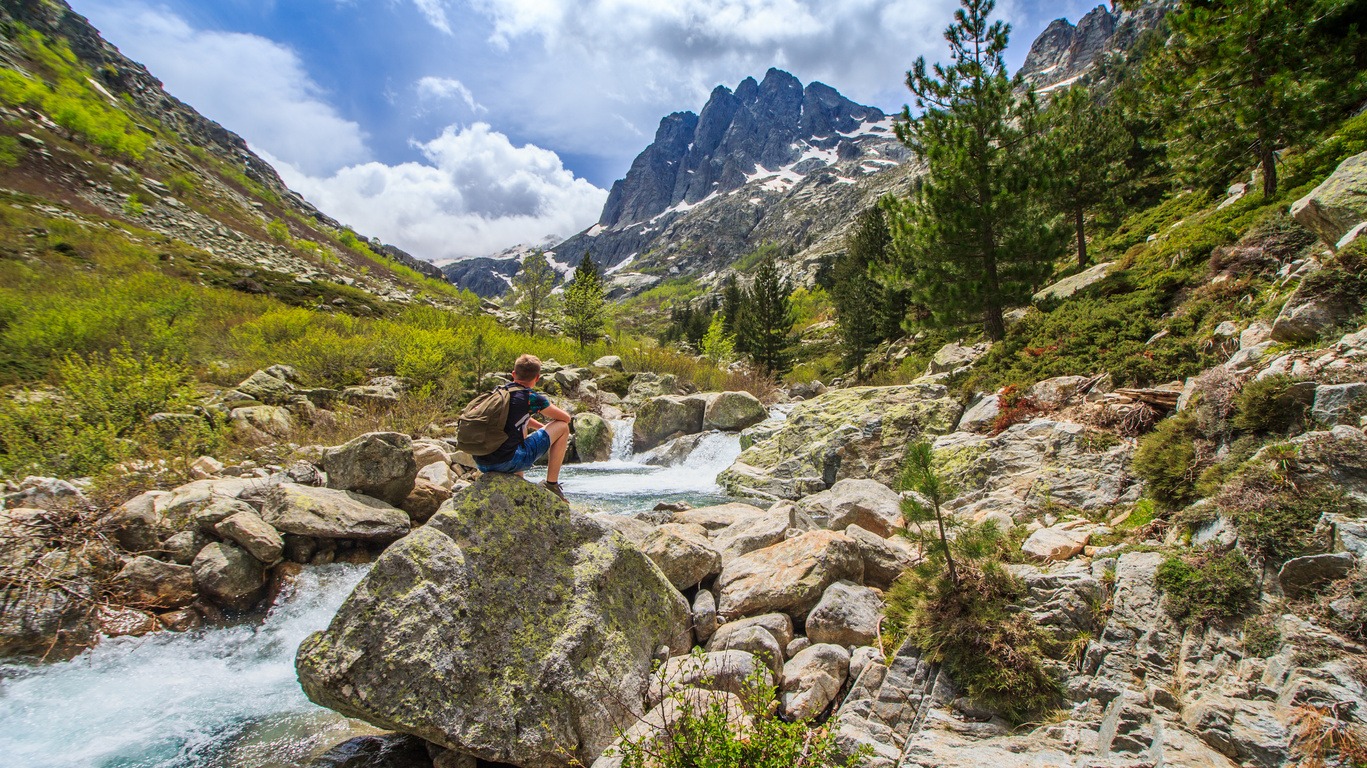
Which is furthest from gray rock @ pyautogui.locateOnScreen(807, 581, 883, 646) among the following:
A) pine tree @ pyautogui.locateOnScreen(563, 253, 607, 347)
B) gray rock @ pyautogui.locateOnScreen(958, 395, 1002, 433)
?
pine tree @ pyautogui.locateOnScreen(563, 253, 607, 347)

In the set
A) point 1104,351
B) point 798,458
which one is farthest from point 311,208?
point 1104,351

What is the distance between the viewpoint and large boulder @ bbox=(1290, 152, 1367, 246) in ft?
22.1

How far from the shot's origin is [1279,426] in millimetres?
4340

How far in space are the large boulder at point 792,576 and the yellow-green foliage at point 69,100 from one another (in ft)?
214

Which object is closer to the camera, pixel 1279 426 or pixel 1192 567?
pixel 1192 567

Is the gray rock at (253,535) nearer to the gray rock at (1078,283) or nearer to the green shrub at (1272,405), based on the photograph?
the green shrub at (1272,405)

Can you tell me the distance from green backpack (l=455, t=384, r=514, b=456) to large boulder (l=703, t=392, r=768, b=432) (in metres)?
17.2

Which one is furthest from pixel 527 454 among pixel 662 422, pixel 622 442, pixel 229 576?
pixel 622 442

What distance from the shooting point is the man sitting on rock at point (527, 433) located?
517 centimetres

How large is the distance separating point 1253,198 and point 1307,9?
5186 mm

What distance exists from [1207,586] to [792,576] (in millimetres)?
3606

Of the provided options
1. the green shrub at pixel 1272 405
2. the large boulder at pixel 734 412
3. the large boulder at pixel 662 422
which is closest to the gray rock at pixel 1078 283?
the large boulder at pixel 734 412

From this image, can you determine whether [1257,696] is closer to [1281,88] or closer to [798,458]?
[798,458]

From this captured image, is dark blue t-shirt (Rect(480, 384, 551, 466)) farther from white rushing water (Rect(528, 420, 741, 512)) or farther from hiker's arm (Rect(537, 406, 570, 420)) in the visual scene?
white rushing water (Rect(528, 420, 741, 512))
